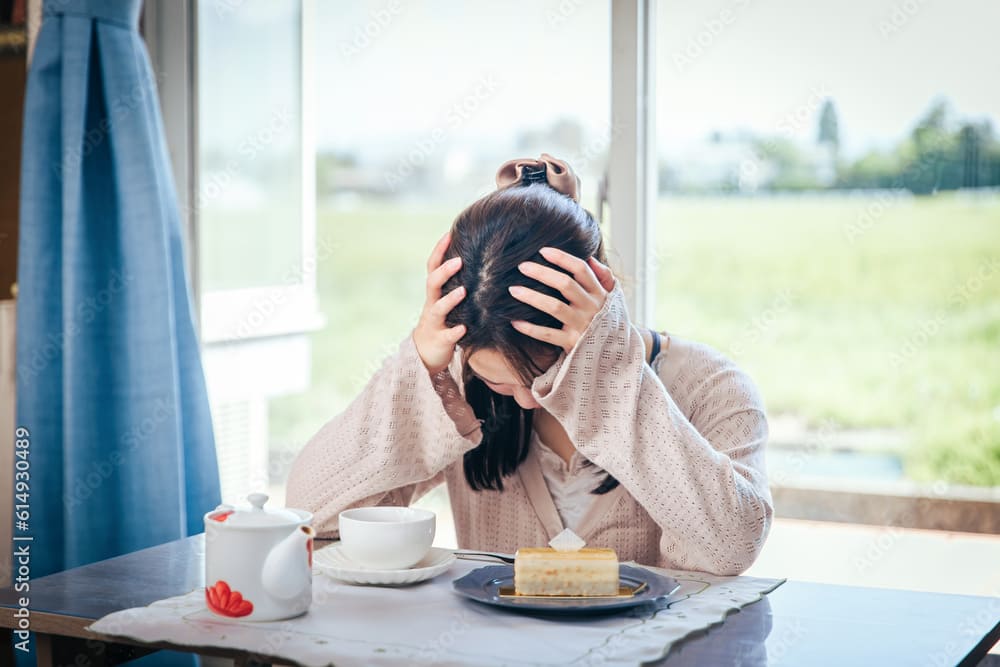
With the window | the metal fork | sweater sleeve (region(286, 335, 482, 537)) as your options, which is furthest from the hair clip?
the window

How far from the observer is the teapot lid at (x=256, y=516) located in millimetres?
1034

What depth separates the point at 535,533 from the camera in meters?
1.54

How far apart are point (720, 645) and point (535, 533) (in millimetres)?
568

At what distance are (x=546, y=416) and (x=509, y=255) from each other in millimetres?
345

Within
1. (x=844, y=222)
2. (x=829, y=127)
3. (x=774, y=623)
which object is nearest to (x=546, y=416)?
(x=774, y=623)

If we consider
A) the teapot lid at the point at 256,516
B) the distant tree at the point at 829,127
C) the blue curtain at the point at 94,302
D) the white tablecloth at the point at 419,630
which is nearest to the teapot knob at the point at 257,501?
the teapot lid at the point at 256,516

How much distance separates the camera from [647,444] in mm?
1280

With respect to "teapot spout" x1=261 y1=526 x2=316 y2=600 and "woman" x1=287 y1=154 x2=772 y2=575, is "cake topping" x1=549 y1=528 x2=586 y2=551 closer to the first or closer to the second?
"woman" x1=287 y1=154 x2=772 y2=575

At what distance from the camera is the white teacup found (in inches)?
Answer: 46.4

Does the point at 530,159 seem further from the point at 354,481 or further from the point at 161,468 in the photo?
the point at 161,468

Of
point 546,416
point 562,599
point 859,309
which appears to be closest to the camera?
point 562,599

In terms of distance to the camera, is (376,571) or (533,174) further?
(533,174)

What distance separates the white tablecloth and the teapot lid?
9 cm

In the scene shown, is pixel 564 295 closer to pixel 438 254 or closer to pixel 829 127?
pixel 438 254
